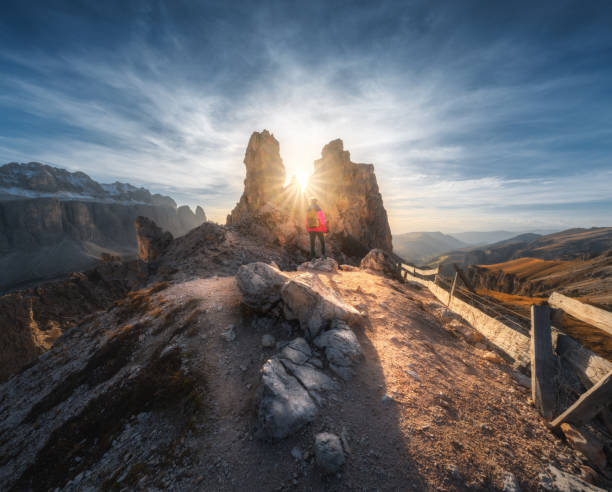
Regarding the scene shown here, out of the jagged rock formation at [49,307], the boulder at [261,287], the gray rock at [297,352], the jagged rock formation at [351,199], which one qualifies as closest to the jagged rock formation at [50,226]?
the jagged rock formation at [49,307]

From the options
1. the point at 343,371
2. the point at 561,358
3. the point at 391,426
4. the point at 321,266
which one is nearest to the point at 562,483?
the point at 391,426

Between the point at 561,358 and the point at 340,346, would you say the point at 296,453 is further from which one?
the point at 561,358

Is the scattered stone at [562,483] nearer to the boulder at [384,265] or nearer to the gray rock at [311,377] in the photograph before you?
the gray rock at [311,377]

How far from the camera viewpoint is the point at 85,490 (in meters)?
4.18

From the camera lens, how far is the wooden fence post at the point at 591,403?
398 centimetres

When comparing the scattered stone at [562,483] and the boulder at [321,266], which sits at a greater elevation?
the boulder at [321,266]

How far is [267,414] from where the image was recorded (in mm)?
3951

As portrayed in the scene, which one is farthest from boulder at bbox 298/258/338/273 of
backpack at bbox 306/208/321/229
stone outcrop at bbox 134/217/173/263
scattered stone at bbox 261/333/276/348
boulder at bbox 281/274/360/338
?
stone outcrop at bbox 134/217/173/263

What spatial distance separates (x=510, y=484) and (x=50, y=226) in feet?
675

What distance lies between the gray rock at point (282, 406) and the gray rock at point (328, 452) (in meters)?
0.51

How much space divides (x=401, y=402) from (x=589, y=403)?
3454 mm

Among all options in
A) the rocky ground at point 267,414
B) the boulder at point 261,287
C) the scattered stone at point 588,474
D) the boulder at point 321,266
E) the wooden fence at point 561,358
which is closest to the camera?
the rocky ground at point 267,414

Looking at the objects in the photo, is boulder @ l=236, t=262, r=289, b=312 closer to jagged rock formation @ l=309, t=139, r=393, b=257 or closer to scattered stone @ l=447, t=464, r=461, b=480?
scattered stone @ l=447, t=464, r=461, b=480

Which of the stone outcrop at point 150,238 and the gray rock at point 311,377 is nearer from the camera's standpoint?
the gray rock at point 311,377
